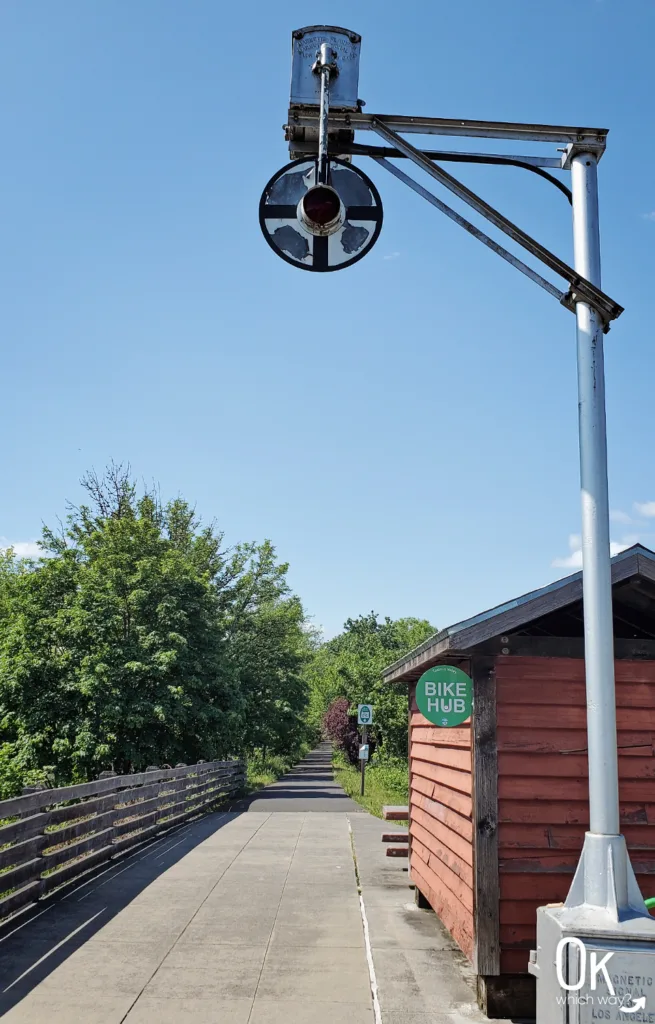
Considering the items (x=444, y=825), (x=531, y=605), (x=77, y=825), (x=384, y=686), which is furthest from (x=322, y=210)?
(x=384, y=686)

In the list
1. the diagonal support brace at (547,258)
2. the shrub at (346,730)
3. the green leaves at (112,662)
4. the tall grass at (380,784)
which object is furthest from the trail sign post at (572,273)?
the shrub at (346,730)

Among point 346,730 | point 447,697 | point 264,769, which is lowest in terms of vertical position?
point 264,769

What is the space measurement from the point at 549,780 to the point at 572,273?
12.7 feet

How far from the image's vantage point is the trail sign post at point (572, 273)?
387cm

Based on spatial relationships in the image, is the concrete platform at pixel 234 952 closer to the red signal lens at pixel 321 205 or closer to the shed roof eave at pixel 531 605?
the shed roof eave at pixel 531 605

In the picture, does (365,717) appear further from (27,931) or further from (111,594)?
(27,931)

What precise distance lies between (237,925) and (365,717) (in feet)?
57.7

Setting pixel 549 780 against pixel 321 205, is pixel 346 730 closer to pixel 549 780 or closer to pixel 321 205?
pixel 549 780

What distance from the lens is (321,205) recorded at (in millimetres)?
4398

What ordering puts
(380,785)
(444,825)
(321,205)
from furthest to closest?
(380,785)
(444,825)
(321,205)

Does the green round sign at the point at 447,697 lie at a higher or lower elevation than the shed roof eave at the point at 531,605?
lower

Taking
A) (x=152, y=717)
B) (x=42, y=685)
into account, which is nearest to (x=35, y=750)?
(x=42, y=685)

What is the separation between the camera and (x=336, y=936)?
804 centimetres

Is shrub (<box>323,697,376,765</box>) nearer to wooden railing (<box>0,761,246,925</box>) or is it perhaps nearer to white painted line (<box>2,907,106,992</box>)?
wooden railing (<box>0,761,246,925</box>)
